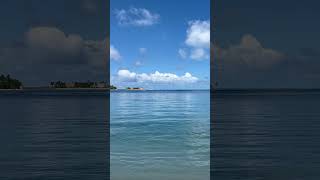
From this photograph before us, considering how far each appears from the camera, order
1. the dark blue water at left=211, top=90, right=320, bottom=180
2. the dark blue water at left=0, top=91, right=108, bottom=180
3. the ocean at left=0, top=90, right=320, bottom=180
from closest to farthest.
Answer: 1. the dark blue water at left=211, top=90, right=320, bottom=180
2. the ocean at left=0, top=90, right=320, bottom=180
3. the dark blue water at left=0, top=91, right=108, bottom=180

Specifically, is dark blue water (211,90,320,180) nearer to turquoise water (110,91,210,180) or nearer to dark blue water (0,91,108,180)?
turquoise water (110,91,210,180)

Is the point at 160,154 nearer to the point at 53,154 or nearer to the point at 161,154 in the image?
the point at 161,154

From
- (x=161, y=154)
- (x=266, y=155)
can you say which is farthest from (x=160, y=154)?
(x=266, y=155)

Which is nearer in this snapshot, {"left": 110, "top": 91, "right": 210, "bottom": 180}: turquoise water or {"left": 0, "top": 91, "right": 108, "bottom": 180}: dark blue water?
{"left": 110, "top": 91, "right": 210, "bottom": 180}: turquoise water

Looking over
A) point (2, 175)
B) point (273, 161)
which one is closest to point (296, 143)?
point (273, 161)

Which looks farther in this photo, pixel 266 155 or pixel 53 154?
pixel 53 154

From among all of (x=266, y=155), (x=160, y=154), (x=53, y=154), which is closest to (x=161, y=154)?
(x=160, y=154)

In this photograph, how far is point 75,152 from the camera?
36469mm

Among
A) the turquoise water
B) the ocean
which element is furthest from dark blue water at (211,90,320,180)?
the turquoise water

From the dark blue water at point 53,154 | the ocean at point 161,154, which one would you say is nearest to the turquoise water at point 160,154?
the ocean at point 161,154

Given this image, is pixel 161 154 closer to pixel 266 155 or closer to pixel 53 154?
pixel 266 155

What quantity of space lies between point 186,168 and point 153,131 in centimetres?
2500

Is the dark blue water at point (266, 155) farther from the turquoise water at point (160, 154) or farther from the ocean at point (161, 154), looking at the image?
Answer: the turquoise water at point (160, 154)

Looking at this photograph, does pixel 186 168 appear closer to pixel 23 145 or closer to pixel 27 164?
pixel 27 164
